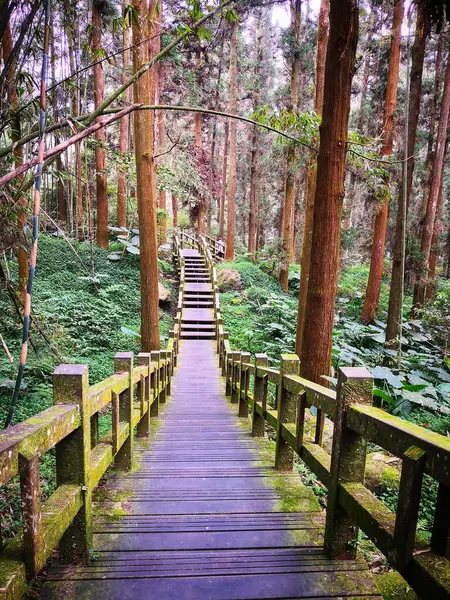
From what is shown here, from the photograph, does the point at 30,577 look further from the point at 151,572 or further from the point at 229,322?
the point at 229,322

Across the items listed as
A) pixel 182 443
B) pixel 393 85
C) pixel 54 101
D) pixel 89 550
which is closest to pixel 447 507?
pixel 89 550

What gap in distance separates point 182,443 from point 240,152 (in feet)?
105

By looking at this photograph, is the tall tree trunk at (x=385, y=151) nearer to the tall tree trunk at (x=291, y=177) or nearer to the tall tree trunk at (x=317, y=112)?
the tall tree trunk at (x=317, y=112)

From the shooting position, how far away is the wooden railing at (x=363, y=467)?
58.1 inches

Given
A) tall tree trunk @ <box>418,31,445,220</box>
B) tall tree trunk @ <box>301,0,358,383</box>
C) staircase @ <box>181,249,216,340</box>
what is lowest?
staircase @ <box>181,249,216,340</box>

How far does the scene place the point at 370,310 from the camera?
1486 centimetres

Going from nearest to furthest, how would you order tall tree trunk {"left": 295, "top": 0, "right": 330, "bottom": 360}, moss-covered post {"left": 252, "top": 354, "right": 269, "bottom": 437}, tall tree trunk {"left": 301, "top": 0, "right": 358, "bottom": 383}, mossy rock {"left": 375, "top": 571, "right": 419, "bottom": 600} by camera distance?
1. mossy rock {"left": 375, "top": 571, "right": 419, "bottom": 600}
2. tall tree trunk {"left": 301, "top": 0, "right": 358, "bottom": 383}
3. moss-covered post {"left": 252, "top": 354, "right": 269, "bottom": 437}
4. tall tree trunk {"left": 295, "top": 0, "right": 330, "bottom": 360}

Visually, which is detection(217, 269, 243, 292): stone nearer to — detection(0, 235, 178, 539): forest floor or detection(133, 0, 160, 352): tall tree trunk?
detection(0, 235, 178, 539): forest floor

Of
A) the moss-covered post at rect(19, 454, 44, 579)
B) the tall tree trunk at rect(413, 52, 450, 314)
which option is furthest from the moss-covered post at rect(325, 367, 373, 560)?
the tall tree trunk at rect(413, 52, 450, 314)

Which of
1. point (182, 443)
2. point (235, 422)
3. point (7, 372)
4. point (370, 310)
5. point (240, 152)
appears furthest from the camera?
point (240, 152)

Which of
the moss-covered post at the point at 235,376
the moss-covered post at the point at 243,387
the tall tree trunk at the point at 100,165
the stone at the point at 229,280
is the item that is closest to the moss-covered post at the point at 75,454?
the moss-covered post at the point at 243,387

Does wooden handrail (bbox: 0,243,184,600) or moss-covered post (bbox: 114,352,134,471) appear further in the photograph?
moss-covered post (bbox: 114,352,134,471)

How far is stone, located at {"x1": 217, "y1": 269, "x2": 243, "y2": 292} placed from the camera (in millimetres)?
20000

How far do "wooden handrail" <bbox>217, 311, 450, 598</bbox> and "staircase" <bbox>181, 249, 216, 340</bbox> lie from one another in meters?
12.2
